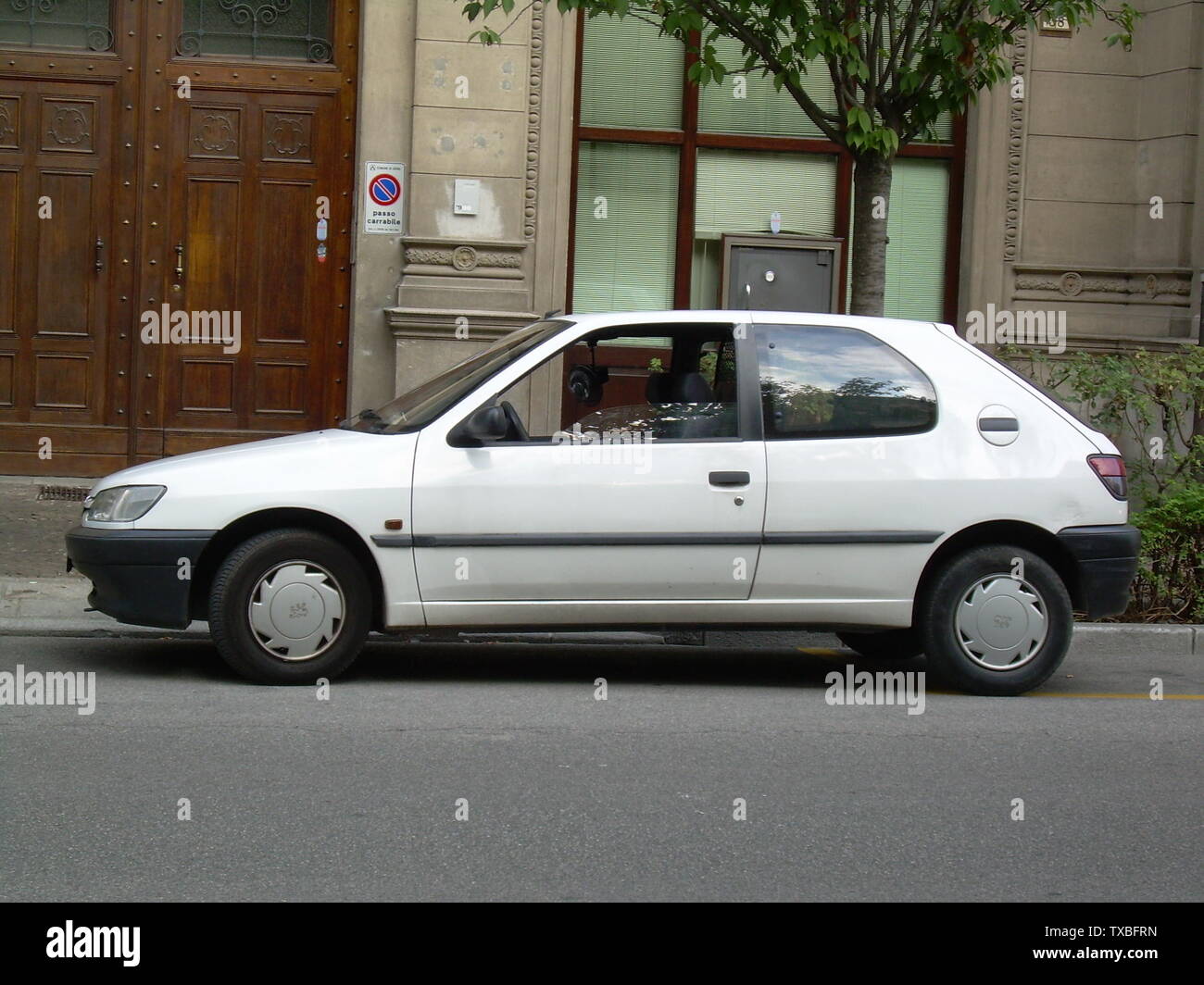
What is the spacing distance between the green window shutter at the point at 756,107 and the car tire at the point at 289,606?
8041 mm

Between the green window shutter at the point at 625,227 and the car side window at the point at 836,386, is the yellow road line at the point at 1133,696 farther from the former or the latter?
the green window shutter at the point at 625,227

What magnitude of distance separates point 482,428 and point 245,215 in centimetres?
703

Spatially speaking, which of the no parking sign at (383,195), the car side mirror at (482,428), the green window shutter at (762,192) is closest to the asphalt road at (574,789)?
the car side mirror at (482,428)

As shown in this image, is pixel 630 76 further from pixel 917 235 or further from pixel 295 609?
pixel 295 609

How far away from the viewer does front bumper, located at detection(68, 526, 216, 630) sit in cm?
675

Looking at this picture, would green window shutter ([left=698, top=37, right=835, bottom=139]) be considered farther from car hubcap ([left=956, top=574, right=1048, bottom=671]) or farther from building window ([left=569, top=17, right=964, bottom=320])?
car hubcap ([left=956, top=574, right=1048, bottom=671])

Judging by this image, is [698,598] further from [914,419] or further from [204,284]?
[204,284]

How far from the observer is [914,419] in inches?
284

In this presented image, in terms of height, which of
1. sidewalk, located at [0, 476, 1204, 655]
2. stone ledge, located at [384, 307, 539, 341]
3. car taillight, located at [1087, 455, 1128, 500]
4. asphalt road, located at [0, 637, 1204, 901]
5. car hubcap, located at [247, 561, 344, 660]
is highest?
stone ledge, located at [384, 307, 539, 341]

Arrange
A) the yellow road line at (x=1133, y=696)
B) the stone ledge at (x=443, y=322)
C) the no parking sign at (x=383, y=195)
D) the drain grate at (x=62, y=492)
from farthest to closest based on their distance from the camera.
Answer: the no parking sign at (x=383, y=195) < the stone ledge at (x=443, y=322) < the drain grate at (x=62, y=492) < the yellow road line at (x=1133, y=696)

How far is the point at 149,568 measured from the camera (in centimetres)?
675

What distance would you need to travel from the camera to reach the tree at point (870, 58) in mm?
9258

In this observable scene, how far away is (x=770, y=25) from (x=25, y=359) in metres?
6.69

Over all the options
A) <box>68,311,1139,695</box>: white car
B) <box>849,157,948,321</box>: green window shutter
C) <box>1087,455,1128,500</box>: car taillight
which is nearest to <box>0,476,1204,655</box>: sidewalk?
<box>68,311,1139,695</box>: white car
